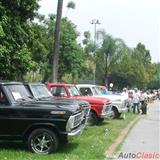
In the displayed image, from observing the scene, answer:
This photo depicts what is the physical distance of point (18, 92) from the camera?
12359mm

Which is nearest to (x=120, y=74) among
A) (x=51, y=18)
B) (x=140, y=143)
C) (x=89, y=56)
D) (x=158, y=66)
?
(x=89, y=56)

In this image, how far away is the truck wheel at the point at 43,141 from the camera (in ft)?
37.3

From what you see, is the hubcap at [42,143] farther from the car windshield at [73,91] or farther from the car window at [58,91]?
the car windshield at [73,91]

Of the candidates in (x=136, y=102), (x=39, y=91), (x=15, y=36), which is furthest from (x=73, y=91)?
(x=136, y=102)

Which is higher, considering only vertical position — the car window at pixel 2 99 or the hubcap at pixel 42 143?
the car window at pixel 2 99

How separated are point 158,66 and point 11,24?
12245 cm

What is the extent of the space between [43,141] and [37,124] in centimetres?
44

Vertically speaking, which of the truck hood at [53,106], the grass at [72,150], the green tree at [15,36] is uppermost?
the green tree at [15,36]

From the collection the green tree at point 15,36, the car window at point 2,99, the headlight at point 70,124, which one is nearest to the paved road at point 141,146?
the headlight at point 70,124

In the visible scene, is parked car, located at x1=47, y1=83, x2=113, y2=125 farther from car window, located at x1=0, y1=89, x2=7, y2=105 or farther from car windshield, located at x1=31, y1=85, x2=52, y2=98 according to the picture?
car window, located at x1=0, y1=89, x2=7, y2=105

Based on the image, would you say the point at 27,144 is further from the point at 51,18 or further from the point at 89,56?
the point at 89,56

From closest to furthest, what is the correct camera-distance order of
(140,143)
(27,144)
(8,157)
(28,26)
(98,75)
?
(8,157) < (27,144) < (140,143) < (28,26) < (98,75)

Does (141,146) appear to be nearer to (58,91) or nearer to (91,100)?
(58,91)

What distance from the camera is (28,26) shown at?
22062 millimetres
